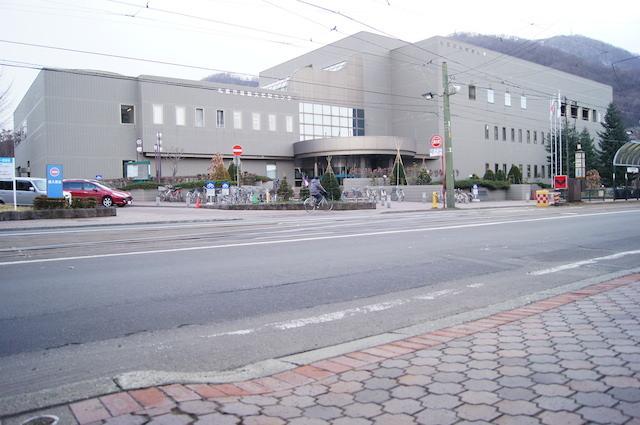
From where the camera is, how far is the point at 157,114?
5484 cm

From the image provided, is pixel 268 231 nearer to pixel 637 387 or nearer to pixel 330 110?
pixel 637 387

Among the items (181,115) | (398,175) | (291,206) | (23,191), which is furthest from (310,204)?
(181,115)

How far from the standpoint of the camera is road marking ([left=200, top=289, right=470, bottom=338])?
5.04 metres

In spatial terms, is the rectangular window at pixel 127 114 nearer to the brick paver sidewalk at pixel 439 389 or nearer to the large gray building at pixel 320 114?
the large gray building at pixel 320 114

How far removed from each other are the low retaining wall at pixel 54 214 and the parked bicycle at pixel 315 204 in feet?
30.6

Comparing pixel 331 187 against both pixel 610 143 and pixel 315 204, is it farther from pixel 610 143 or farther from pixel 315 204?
pixel 610 143

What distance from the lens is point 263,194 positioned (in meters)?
34.9

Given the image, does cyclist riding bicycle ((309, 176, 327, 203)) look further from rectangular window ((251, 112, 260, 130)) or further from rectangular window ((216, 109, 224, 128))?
rectangular window ((251, 112, 260, 130))

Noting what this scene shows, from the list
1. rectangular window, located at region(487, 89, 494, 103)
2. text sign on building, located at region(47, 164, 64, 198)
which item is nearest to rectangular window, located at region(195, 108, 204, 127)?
rectangular window, located at region(487, 89, 494, 103)

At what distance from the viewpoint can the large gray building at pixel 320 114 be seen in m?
52.4

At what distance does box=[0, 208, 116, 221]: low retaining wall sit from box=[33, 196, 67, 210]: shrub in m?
0.57

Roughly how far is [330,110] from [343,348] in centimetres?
6496

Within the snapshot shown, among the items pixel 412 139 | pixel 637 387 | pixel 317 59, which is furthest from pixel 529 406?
pixel 317 59

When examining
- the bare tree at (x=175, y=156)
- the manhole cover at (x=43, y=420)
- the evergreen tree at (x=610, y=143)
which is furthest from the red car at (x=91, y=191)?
the evergreen tree at (x=610, y=143)
